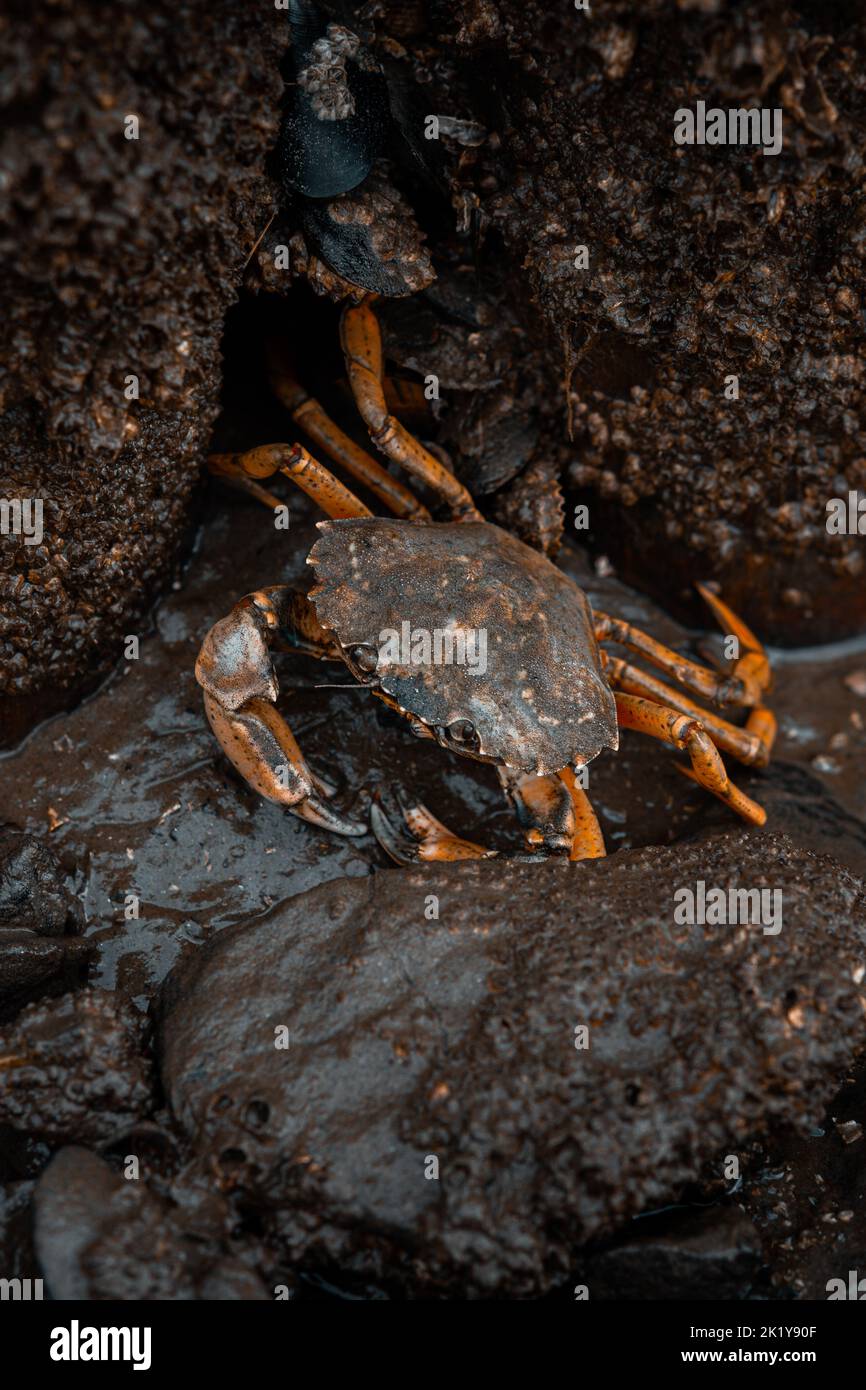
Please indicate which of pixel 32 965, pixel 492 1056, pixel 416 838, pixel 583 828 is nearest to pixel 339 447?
pixel 416 838

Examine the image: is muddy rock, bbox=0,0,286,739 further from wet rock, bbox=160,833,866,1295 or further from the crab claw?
wet rock, bbox=160,833,866,1295

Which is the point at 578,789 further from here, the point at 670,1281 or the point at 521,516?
the point at 670,1281

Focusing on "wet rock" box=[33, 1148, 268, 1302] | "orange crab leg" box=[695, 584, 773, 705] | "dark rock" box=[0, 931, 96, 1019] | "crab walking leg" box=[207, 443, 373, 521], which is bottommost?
"wet rock" box=[33, 1148, 268, 1302]

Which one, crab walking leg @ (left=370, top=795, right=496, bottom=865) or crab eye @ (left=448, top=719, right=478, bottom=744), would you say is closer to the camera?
crab eye @ (left=448, top=719, right=478, bottom=744)

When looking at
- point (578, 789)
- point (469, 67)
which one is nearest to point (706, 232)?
point (469, 67)

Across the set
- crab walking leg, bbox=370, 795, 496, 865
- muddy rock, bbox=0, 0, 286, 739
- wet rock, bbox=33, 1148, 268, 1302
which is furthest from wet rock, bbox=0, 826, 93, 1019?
crab walking leg, bbox=370, 795, 496, 865

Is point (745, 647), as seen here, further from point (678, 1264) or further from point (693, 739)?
point (678, 1264)
